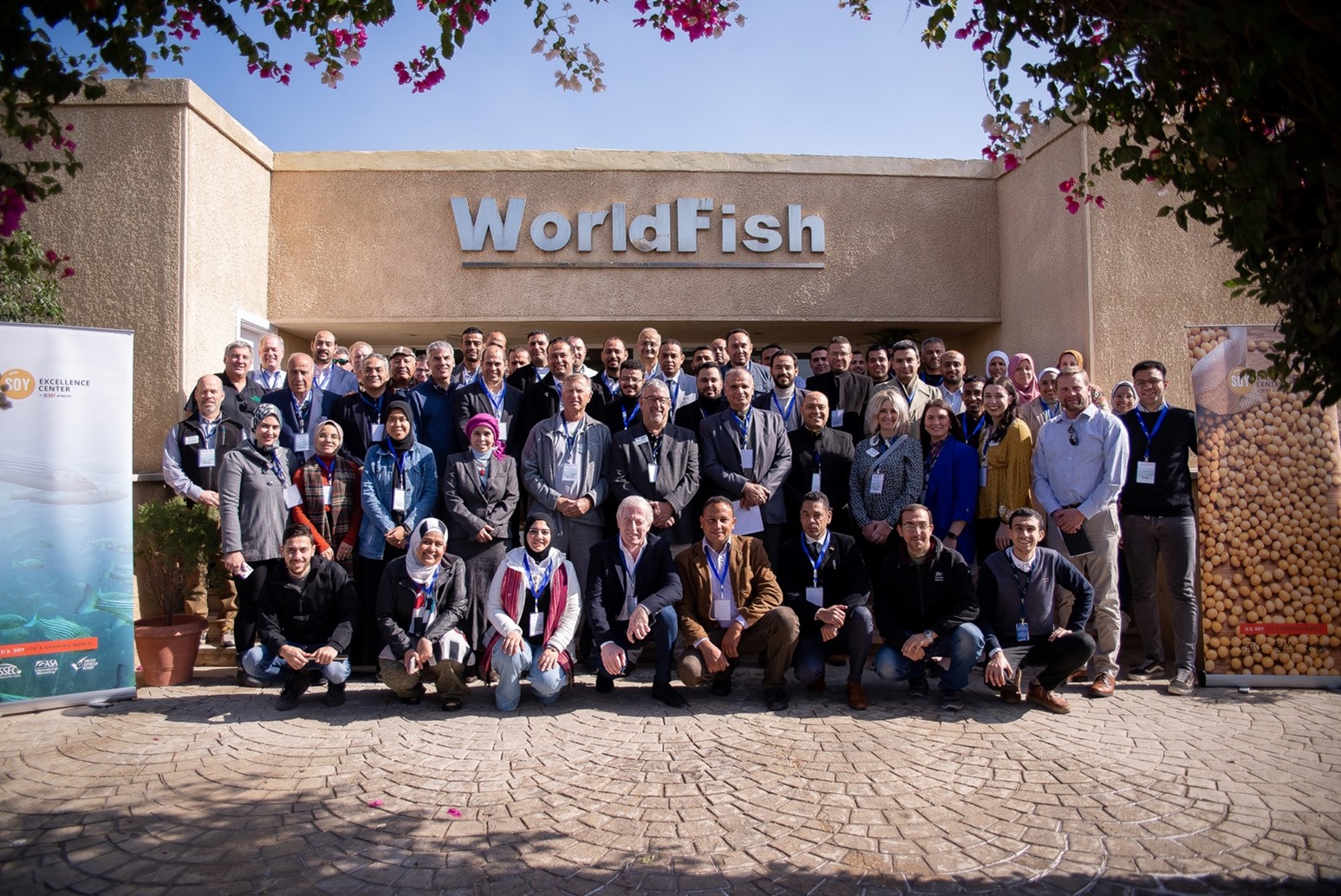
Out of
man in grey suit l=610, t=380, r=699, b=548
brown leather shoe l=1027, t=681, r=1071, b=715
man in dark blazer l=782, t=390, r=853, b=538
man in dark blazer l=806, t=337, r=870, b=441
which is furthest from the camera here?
man in dark blazer l=806, t=337, r=870, b=441

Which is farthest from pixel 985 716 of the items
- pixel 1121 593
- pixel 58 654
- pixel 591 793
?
pixel 58 654

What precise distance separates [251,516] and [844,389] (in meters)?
4.76

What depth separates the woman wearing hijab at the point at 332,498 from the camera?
20.8 ft

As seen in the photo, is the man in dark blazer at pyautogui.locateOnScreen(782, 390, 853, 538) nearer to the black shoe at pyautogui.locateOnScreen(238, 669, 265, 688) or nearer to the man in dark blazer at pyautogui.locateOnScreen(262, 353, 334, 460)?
the man in dark blazer at pyautogui.locateOnScreen(262, 353, 334, 460)

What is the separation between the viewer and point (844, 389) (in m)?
7.39

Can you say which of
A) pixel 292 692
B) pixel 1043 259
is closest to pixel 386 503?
pixel 292 692

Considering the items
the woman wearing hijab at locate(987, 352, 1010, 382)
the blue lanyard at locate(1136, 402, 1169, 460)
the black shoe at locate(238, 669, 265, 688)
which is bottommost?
the black shoe at locate(238, 669, 265, 688)

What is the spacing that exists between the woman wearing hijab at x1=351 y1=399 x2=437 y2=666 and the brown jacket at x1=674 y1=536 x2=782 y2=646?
1979 millimetres

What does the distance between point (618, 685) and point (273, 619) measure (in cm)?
236

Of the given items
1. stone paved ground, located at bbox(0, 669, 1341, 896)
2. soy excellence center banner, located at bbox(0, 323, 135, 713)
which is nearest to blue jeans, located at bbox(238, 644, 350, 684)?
stone paved ground, located at bbox(0, 669, 1341, 896)

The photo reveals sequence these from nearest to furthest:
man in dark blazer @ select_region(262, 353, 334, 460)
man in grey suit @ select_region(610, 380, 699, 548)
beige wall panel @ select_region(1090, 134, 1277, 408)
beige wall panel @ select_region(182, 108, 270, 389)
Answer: man in grey suit @ select_region(610, 380, 699, 548) < man in dark blazer @ select_region(262, 353, 334, 460) < beige wall panel @ select_region(182, 108, 270, 389) < beige wall panel @ select_region(1090, 134, 1277, 408)

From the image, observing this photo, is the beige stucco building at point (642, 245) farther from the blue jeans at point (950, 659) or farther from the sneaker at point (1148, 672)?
the blue jeans at point (950, 659)

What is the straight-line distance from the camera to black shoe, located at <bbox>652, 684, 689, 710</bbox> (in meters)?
5.62

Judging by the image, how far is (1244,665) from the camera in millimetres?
6047
